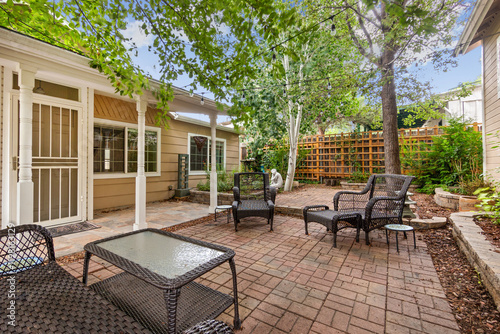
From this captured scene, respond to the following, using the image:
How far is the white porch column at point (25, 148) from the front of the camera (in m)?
2.55

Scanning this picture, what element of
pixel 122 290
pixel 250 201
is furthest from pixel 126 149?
pixel 122 290

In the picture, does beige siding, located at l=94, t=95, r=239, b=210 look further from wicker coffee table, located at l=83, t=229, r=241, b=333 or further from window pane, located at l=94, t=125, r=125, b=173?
wicker coffee table, located at l=83, t=229, r=241, b=333

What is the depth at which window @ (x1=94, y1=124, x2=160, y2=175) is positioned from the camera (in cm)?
510

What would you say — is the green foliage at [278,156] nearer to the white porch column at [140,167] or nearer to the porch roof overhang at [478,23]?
the porch roof overhang at [478,23]

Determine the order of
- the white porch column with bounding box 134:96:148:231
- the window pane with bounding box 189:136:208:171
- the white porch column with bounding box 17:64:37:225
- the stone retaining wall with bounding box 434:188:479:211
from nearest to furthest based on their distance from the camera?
the white porch column with bounding box 17:64:37:225 < the white porch column with bounding box 134:96:148:231 < the stone retaining wall with bounding box 434:188:479:211 < the window pane with bounding box 189:136:208:171

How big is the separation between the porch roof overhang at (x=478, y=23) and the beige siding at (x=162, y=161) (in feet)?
22.7

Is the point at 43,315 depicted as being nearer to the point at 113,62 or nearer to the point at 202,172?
the point at 113,62

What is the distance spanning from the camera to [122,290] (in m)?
1.78

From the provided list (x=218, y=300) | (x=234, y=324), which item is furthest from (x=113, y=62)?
(x=234, y=324)

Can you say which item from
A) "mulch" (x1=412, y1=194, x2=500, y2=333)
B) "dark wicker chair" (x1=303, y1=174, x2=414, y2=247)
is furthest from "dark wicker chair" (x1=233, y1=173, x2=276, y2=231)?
"mulch" (x1=412, y1=194, x2=500, y2=333)

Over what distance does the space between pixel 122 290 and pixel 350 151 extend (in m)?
Result: 8.91

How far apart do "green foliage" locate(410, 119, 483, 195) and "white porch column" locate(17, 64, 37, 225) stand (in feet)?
24.4

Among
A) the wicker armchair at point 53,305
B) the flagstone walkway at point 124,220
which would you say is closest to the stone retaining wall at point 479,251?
the wicker armchair at point 53,305

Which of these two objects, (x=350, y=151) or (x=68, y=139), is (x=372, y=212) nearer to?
(x=68, y=139)
